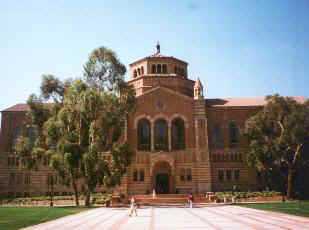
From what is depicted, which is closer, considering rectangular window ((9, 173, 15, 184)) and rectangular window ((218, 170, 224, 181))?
rectangular window ((218, 170, 224, 181))

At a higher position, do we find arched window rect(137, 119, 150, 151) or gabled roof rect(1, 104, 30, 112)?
gabled roof rect(1, 104, 30, 112)

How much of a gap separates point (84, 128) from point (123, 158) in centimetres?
583

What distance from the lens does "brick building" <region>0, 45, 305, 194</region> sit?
162ft

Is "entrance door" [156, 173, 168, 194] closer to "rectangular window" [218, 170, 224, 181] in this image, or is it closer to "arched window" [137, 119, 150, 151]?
"arched window" [137, 119, 150, 151]

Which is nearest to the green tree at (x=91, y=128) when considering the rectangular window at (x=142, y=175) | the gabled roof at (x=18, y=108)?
the rectangular window at (x=142, y=175)

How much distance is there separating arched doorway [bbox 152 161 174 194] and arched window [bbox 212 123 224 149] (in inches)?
340

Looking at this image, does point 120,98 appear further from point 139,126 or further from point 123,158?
point 139,126

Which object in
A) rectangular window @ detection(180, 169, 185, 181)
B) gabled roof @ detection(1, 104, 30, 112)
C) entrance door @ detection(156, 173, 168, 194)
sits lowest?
entrance door @ detection(156, 173, 168, 194)

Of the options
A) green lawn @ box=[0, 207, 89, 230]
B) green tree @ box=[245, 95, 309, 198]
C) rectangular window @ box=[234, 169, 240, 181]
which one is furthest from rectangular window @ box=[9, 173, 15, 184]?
green tree @ box=[245, 95, 309, 198]

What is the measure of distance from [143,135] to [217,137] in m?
12.2

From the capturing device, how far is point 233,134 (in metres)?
53.3

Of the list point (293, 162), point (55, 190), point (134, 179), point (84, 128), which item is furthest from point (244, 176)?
point (55, 190)

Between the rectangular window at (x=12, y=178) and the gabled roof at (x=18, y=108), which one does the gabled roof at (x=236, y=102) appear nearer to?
the gabled roof at (x=18, y=108)

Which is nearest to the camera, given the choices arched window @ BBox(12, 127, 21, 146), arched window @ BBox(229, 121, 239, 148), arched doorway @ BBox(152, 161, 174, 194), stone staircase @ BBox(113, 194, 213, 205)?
stone staircase @ BBox(113, 194, 213, 205)
